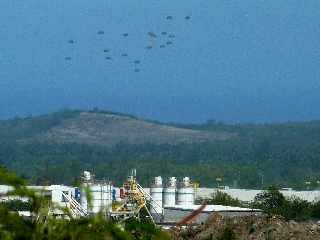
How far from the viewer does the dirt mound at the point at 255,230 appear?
37.3 metres

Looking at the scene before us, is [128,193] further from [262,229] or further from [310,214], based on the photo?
[262,229]

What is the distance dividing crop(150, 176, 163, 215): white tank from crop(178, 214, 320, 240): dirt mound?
6819 centimetres

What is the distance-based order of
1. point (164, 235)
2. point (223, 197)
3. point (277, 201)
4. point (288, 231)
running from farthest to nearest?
point (223, 197), point (277, 201), point (288, 231), point (164, 235)

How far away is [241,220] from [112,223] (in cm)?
3106

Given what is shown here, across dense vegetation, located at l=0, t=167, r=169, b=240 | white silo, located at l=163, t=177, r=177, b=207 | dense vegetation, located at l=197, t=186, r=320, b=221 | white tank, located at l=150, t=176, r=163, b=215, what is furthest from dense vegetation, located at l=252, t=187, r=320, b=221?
dense vegetation, located at l=0, t=167, r=169, b=240

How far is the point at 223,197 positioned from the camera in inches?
5704

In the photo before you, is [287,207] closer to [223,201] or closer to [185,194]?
[185,194]

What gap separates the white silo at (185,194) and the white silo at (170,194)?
1.78ft

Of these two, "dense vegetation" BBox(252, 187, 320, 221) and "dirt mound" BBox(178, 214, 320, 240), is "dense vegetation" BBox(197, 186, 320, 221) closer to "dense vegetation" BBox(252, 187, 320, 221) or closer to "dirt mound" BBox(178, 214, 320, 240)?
"dense vegetation" BBox(252, 187, 320, 221)

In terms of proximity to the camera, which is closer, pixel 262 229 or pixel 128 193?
pixel 262 229

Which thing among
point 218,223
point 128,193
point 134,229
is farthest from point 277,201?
point 134,229

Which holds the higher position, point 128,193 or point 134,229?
point 128,193

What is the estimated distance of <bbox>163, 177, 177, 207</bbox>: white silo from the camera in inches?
4644

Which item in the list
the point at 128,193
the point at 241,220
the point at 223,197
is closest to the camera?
the point at 241,220
